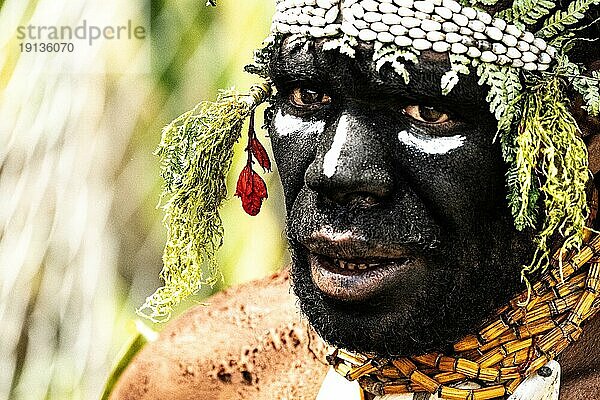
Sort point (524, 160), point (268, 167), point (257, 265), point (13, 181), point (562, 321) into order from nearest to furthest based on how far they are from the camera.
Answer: point (524, 160)
point (562, 321)
point (268, 167)
point (257, 265)
point (13, 181)

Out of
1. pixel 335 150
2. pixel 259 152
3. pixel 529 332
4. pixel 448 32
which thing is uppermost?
pixel 448 32

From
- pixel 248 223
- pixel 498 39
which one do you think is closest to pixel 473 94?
pixel 498 39

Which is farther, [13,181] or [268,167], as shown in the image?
[13,181]

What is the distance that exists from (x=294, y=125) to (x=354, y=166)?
189 millimetres

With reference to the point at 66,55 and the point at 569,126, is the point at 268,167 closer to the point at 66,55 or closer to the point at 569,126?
the point at 569,126

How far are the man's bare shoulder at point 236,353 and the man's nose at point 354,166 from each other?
66 centimetres

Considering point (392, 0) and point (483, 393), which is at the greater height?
point (392, 0)

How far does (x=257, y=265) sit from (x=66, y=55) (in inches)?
30.3

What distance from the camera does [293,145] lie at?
4.92 feet

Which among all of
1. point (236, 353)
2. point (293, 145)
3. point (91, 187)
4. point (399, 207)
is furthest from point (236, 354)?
point (91, 187)

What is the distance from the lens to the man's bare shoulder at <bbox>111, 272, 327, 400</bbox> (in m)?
2.01

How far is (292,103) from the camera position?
151cm

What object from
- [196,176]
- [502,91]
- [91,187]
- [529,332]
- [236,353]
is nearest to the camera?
[502,91]

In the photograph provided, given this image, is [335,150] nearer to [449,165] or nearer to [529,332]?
[449,165]
